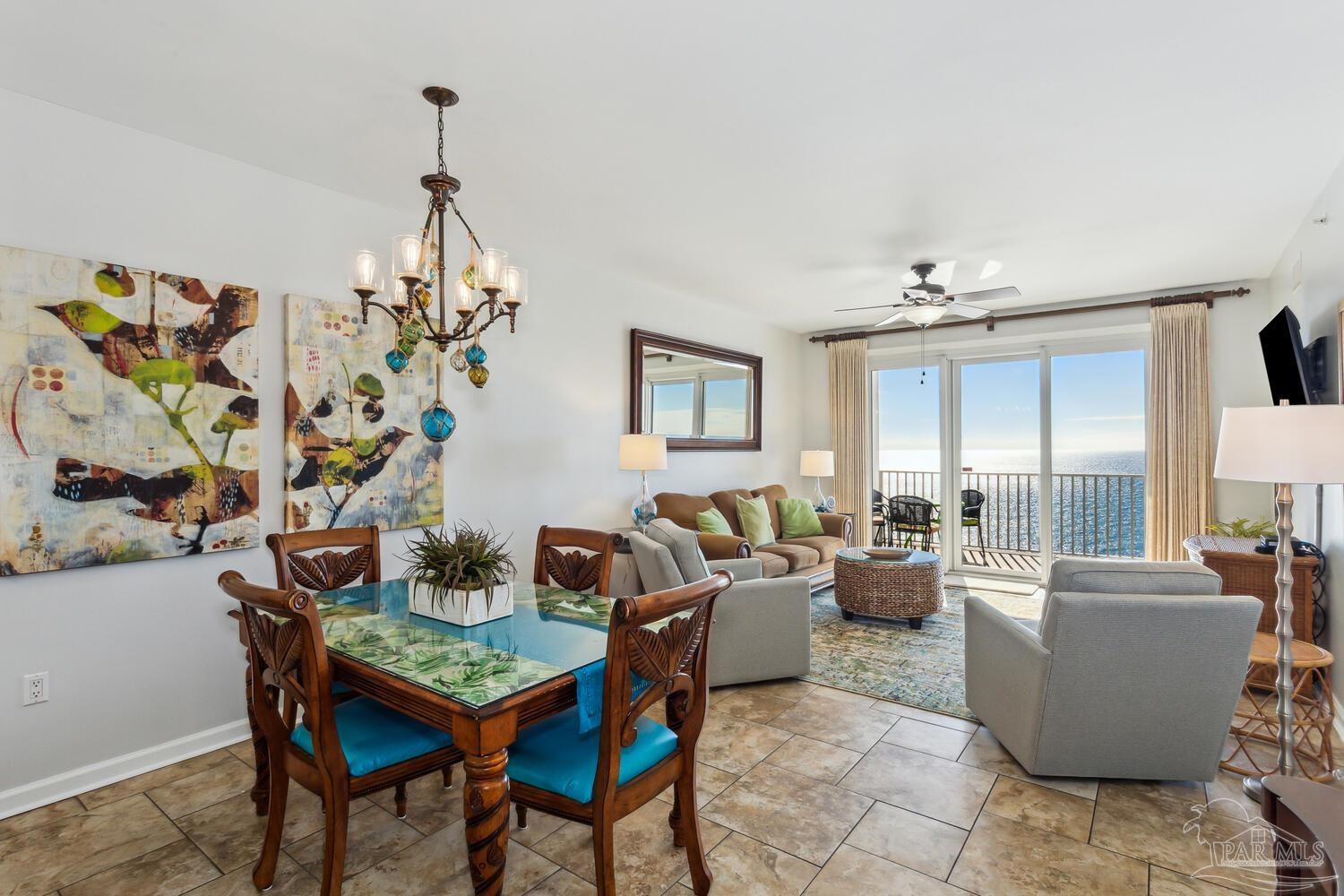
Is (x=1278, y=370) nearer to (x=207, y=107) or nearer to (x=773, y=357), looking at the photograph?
(x=773, y=357)

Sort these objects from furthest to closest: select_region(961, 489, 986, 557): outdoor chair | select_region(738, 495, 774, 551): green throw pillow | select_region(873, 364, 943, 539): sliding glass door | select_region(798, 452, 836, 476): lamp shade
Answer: select_region(873, 364, 943, 539): sliding glass door
select_region(961, 489, 986, 557): outdoor chair
select_region(798, 452, 836, 476): lamp shade
select_region(738, 495, 774, 551): green throw pillow

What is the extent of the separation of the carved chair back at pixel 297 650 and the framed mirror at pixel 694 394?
3.36 metres

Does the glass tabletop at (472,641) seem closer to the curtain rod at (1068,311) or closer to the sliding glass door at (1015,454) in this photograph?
the sliding glass door at (1015,454)

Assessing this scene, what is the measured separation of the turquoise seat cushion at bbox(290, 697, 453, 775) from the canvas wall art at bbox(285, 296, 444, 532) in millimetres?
1402

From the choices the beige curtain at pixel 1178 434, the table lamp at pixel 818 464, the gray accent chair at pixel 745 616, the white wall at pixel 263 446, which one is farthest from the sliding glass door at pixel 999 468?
the white wall at pixel 263 446

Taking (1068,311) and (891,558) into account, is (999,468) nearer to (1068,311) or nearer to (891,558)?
(1068,311)

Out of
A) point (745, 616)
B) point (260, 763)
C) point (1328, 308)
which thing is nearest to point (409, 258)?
point (260, 763)

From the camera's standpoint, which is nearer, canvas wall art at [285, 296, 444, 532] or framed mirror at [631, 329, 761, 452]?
canvas wall art at [285, 296, 444, 532]

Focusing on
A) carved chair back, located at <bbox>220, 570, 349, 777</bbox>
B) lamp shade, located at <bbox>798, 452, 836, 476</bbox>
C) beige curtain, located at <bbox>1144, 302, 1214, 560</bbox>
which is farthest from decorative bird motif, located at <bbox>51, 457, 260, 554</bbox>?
beige curtain, located at <bbox>1144, 302, 1214, 560</bbox>

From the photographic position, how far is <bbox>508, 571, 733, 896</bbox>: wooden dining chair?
1574 mm

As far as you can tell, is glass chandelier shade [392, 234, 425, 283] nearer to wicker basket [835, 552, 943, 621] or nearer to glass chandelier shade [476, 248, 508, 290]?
glass chandelier shade [476, 248, 508, 290]

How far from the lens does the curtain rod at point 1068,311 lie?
510 cm

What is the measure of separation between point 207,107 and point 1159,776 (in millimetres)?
4368

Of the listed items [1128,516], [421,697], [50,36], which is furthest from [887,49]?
[1128,516]
